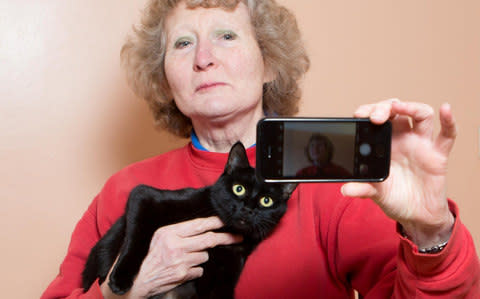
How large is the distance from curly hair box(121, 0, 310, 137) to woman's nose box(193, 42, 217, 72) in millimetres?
144

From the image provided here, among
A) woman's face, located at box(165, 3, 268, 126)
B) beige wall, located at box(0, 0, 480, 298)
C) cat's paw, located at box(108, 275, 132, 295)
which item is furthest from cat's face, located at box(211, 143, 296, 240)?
beige wall, located at box(0, 0, 480, 298)

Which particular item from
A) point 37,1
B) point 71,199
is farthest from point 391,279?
point 37,1

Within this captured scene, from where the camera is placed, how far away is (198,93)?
1.21 m

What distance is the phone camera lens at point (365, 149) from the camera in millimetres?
705

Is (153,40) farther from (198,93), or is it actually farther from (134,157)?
(134,157)

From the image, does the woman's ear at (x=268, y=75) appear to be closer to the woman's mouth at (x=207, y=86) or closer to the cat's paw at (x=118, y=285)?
the woman's mouth at (x=207, y=86)

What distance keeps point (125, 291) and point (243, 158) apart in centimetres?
44

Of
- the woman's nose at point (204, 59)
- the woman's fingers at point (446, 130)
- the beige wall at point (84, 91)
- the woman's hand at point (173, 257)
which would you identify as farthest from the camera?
the beige wall at point (84, 91)

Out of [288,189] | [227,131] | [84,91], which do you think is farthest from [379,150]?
[84,91]

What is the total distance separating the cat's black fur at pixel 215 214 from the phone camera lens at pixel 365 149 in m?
0.40

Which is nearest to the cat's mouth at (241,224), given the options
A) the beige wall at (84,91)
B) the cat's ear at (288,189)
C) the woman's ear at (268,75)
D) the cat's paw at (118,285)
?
the cat's ear at (288,189)

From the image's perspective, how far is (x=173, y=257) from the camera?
3.39ft

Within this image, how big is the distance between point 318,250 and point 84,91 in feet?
3.93

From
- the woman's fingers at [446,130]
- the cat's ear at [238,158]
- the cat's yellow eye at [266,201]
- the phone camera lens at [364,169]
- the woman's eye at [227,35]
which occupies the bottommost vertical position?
the cat's yellow eye at [266,201]
